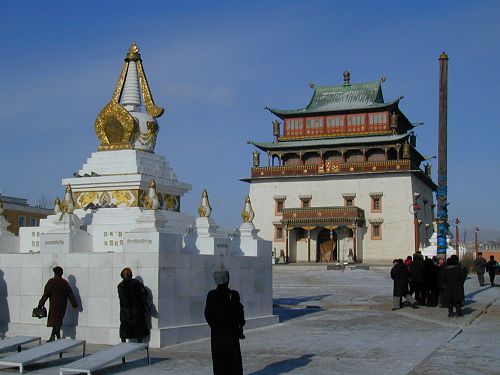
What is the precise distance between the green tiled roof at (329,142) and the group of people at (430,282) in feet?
138

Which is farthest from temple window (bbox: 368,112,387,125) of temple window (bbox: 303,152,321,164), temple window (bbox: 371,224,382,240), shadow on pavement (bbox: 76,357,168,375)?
shadow on pavement (bbox: 76,357,168,375)

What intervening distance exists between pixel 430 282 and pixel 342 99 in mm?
50491

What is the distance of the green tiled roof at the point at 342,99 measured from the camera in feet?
229

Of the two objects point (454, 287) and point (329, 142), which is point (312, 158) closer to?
point (329, 142)

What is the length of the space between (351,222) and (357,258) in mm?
3424

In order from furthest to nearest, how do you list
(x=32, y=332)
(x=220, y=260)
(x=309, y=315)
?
1. (x=309, y=315)
2. (x=220, y=260)
3. (x=32, y=332)

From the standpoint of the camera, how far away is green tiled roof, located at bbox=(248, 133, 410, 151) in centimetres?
6569

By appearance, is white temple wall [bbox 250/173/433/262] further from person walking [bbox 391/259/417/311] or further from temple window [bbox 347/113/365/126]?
person walking [bbox 391/259/417/311]

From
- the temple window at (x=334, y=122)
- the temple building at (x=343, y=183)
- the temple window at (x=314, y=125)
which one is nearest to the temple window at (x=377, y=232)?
the temple building at (x=343, y=183)

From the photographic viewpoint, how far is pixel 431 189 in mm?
75750

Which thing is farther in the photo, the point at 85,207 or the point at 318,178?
the point at 318,178

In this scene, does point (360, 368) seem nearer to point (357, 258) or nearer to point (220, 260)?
point (220, 260)

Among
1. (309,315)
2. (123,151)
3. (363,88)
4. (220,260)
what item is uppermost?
(363,88)

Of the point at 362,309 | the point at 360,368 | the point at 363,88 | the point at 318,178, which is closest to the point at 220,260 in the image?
the point at 360,368
